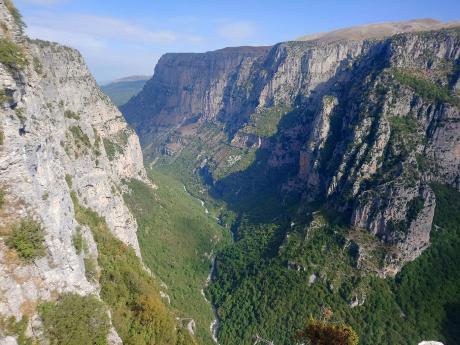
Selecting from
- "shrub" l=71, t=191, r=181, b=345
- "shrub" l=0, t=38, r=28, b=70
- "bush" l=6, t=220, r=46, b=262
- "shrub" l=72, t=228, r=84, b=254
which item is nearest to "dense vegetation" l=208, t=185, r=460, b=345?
"shrub" l=71, t=191, r=181, b=345

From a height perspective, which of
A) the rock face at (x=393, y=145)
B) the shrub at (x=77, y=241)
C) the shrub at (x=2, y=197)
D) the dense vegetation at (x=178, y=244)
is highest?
the shrub at (x=2, y=197)

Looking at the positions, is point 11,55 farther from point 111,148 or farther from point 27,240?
point 111,148

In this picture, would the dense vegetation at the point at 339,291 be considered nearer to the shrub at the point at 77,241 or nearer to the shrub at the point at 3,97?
the shrub at the point at 77,241

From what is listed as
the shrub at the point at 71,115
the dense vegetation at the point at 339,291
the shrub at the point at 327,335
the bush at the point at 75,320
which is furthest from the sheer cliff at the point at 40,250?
the dense vegetation at the point at 339,291

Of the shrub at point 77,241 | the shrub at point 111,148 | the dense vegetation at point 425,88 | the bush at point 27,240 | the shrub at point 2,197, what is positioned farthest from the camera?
the shrub at point 111,148

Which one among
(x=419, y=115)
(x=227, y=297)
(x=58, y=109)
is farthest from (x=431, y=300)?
(x=58, y=109)

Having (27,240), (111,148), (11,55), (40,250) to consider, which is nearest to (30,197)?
(27,240)
